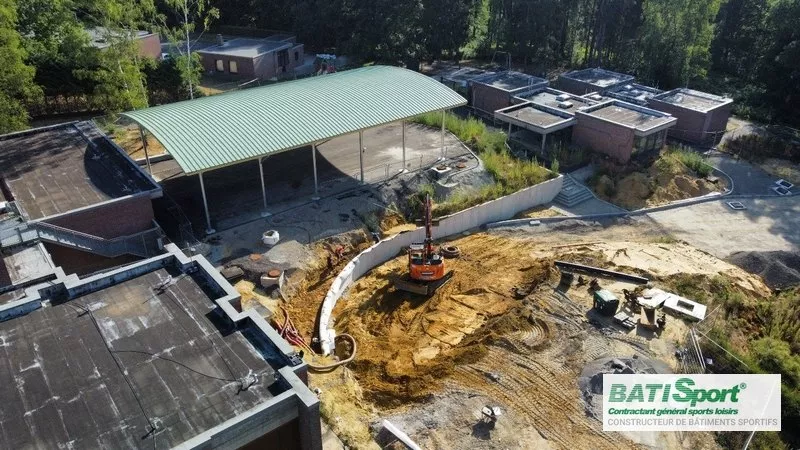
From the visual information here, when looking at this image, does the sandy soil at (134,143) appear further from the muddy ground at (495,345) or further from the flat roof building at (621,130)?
the flat roof building at (621,130)

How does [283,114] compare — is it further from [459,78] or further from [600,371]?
[459,78]

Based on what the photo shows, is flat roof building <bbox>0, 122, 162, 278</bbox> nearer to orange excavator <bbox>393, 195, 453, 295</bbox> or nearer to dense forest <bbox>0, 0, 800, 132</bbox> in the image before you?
dense forest <bbox>0, 0, 800, 132</bbox>

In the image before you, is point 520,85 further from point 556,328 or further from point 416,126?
point 556,328

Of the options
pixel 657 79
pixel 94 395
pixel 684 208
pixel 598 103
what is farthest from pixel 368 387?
pixel 657 79

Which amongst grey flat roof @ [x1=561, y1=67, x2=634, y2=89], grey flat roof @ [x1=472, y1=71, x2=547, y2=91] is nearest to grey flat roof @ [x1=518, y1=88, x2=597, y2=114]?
grey flat roof @ [x1=472, y1=71, x2=547, y2=91]

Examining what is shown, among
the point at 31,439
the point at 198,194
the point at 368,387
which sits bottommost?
the point at 368,387

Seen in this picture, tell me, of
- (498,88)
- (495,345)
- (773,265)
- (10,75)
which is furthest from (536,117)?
(10,75)
